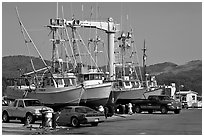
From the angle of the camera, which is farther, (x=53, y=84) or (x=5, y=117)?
(x=53, y=84)

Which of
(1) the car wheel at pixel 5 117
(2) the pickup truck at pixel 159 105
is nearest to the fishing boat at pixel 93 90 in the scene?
(2) the pickup truck at pixel 159 105

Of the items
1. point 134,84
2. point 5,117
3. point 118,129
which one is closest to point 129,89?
point 134,84

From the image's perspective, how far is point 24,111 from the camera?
85.7ft

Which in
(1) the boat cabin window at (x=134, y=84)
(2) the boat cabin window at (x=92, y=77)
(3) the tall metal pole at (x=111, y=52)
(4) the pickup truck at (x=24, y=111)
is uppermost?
(3) the tall metal pole at (x=111, y=52)

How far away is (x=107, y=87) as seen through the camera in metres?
38.4

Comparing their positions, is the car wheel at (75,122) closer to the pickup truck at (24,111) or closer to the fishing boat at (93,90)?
the pickup truck at (24,111)

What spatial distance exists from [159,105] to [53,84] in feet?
29.8

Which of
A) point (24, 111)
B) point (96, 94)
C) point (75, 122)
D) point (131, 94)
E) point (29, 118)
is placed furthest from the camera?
point (131, 94)

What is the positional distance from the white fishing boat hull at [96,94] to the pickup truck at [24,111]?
10173mm

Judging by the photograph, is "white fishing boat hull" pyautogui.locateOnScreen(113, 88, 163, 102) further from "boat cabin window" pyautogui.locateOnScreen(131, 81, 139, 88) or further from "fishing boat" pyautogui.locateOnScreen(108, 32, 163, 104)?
"boat cabin window" pyautogui.locateOnScreen(131, 81, 139, 88)

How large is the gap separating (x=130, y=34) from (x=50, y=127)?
3322 cm

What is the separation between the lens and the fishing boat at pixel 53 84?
1462 inches

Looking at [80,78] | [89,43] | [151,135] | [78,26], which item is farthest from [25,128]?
[89,43]

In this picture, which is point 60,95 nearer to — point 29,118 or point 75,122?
point 29,118
